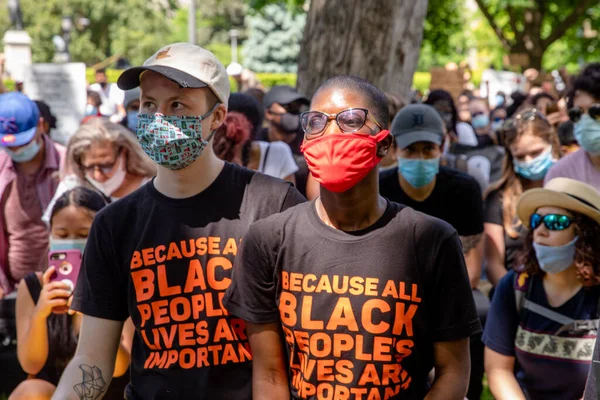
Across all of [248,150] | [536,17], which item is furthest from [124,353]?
[536,17]

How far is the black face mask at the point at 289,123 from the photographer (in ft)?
25.0

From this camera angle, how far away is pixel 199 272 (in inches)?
115

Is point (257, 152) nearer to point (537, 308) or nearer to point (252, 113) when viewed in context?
point (252, 113)

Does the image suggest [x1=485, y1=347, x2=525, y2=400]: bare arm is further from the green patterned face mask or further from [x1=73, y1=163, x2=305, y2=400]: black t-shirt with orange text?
the green patterned face mask

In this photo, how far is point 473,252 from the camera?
5461mm

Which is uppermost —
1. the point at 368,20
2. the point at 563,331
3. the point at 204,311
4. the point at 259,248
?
the point at 368,20

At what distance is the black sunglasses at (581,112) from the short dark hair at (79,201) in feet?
9.99

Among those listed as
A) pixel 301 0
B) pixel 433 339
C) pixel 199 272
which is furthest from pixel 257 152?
pixel 301 0

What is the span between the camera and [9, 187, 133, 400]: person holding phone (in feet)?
14.6

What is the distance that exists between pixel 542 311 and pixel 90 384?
2.15 metres

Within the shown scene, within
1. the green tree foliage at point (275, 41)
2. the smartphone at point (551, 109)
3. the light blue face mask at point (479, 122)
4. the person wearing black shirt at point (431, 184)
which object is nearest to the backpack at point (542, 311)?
the person wearing black shirt at point (431, 184)

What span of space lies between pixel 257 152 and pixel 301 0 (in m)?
19.6

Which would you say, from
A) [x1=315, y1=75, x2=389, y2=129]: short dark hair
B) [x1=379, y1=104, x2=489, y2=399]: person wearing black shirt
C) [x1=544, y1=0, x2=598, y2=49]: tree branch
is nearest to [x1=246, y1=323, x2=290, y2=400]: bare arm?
[x1=315, y1=75, x2=389, y2=129]: short dark hair

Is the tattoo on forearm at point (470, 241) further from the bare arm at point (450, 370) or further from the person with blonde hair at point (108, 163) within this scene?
the bare arm at point (450, 370)
